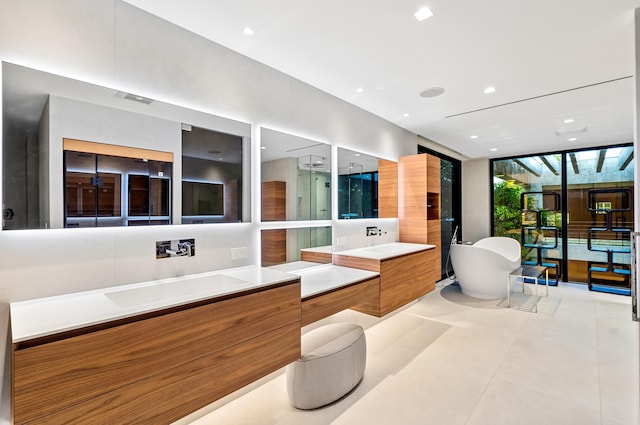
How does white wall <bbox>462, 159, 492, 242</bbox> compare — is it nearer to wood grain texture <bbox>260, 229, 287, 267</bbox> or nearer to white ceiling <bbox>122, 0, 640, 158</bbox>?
white ceiling <bbox>122, 0, 640, 158</bbox>

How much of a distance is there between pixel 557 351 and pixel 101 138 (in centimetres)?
417

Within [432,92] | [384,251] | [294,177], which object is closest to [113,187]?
[294,177]

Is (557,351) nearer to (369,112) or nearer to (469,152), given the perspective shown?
(369,112)

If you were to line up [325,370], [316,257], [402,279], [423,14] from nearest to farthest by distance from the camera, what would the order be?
[423,14], [325,370], [316,257], [402,279]

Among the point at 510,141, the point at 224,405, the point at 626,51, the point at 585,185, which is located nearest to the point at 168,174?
the point at 224,405

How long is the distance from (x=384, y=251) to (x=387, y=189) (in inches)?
42.2

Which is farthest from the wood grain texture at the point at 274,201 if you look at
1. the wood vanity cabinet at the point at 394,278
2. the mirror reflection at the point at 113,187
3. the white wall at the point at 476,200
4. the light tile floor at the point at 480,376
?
the white wall at the point at 476,200

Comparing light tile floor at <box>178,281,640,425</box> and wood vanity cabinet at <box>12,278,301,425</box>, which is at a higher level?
wood vanity cabinet at <box>12,278,301,425</box>

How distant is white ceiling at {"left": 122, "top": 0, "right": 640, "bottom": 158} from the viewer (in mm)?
1906

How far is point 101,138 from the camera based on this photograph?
69.6 inches

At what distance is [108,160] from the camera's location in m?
1.79

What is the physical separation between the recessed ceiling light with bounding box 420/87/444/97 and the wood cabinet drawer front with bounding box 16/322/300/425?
2712 millimetres

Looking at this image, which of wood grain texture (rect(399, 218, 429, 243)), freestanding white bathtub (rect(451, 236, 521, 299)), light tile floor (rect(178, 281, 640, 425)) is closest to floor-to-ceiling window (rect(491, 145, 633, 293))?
freestanding white bathtub (rect(451, 236, 521, 299))

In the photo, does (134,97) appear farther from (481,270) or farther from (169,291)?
(481,270)
